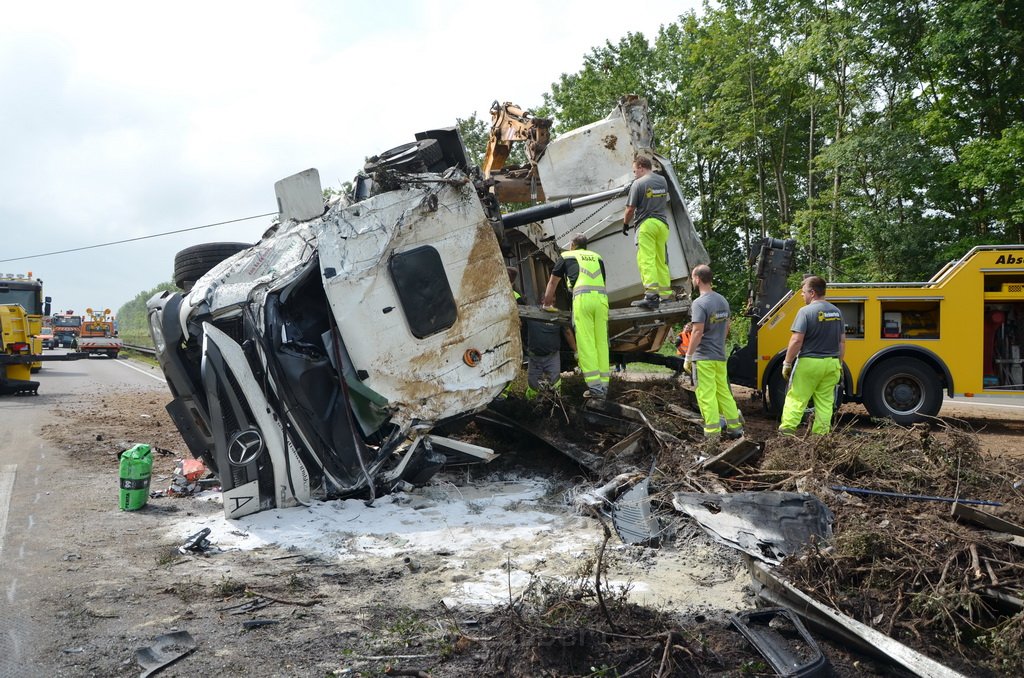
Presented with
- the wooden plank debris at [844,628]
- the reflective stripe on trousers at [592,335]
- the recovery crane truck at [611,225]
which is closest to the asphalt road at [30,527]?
the wooden plank debris at [844,628]

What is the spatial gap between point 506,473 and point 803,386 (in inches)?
98.6

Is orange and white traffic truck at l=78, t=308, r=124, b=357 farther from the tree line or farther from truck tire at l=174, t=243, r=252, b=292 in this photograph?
truck tire at l=174, t=243, r=252, b=292

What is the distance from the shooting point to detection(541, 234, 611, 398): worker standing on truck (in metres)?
6.14

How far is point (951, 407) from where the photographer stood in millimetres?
11086

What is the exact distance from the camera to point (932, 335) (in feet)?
27.8

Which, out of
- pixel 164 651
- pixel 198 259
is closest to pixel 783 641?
pixel 164 651

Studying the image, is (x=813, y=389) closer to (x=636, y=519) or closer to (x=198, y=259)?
(x=636, y=519)

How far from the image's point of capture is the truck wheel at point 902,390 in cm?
842

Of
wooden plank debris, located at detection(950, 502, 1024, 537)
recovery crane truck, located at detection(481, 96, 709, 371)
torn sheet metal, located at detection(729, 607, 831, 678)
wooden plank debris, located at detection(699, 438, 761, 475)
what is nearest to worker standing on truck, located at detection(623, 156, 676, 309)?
recovery crane truck, located at detection(481, 96, 709, 371)

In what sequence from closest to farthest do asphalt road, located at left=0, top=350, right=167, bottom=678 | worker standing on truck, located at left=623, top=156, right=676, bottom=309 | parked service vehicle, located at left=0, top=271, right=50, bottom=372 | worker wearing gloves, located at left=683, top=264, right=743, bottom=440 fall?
asphalt road, located at left=0, top=350, right=167, bottom=678, worker wearing gloves, located at left=683, top=264, right=743, bottom=440, worker standing on truck, located at left=623, top=156, right=676, bottom=309, parked service vehicle, located at left=0, top=271, right=50, bottom=372

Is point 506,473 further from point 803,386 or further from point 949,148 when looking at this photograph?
point 949,148

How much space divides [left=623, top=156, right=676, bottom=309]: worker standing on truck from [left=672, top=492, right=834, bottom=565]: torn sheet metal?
2.77 metres

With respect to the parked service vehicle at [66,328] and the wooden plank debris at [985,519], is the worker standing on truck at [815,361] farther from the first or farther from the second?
the parked service vehicle at [66,328]

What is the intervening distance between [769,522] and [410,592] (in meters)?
1.86
